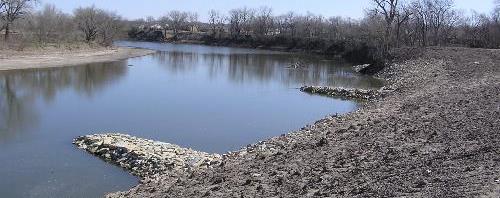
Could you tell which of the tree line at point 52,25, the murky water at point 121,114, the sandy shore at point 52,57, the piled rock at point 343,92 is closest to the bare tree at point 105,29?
the tree line at point 52,25

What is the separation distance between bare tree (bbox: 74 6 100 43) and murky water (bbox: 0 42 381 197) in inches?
1318

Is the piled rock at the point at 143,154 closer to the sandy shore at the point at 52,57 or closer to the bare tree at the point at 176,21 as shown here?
the sandy shore at the point at 52,57

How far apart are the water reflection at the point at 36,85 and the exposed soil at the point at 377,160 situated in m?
9.66

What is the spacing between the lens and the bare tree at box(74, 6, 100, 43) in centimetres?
7605

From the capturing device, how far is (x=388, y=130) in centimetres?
1330

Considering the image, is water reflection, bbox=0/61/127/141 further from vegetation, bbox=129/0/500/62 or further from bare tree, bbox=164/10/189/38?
bare tree, bbox=164/10/189/38

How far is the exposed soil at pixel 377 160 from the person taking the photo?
827cm

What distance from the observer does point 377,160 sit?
402 inches

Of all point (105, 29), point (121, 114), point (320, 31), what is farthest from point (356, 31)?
point (121, 114)

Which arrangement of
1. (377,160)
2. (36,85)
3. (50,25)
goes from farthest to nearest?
(50,25) < (36,85) < (377,160)

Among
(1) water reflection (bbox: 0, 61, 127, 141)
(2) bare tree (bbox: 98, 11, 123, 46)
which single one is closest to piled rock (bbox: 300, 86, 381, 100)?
(1) water reflection (bbox: 0, 61, 127, 141)

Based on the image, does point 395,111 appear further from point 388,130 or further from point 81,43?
point 81,43

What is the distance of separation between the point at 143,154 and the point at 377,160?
22.4ft

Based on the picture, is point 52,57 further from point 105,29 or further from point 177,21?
point 177,21
